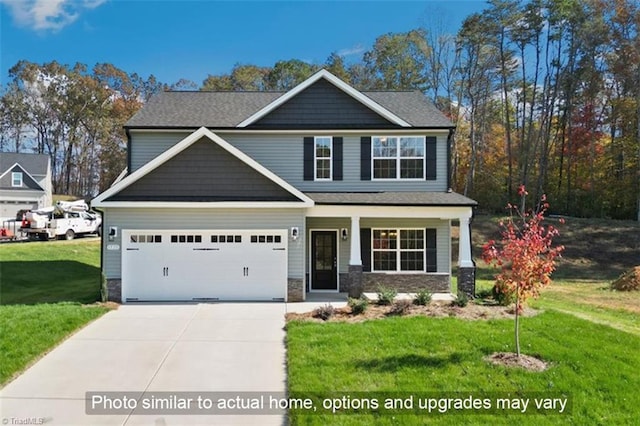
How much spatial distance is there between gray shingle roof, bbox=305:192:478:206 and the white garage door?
6.60 ft

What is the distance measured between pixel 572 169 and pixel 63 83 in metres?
51.5

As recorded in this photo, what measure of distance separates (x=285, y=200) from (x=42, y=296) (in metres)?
8.06

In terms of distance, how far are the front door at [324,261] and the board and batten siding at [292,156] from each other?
163 centimetres

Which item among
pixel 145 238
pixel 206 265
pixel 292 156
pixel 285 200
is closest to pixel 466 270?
pixel 285 200

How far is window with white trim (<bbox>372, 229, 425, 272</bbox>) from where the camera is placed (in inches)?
564

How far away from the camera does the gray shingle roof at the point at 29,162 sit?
3898 centimetres

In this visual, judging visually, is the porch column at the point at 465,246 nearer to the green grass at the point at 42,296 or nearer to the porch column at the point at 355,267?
the porch column at the point at 355,267

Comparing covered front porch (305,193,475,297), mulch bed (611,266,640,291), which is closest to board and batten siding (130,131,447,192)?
covered front porch (305,193,475,297)

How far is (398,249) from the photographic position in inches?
566

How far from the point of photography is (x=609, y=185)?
3059 centimetres

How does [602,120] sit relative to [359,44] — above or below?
below

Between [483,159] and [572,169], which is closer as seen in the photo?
[572,169]

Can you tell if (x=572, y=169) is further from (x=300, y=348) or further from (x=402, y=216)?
(x=300, y=348)

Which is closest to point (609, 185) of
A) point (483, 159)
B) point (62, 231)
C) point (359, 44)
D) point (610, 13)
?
point (483, 159)
